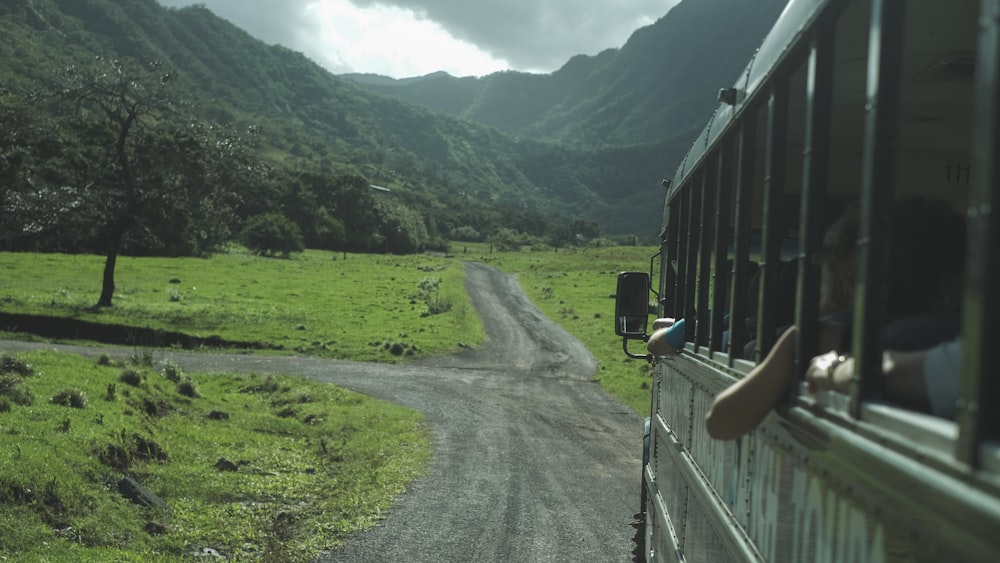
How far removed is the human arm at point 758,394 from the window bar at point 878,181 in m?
0.61

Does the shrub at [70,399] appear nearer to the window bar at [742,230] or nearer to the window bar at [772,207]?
the window bar at [742,230]

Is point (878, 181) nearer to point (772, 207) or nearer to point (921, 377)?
point (921, 377)

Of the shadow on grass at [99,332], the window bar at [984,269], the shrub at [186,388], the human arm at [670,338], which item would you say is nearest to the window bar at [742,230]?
the human arm at [670,338]

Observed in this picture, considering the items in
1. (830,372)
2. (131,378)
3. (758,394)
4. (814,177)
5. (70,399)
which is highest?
(814,177)

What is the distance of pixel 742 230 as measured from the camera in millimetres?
3510

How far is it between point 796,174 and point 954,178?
81 cm

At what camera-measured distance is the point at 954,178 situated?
13.9 feet

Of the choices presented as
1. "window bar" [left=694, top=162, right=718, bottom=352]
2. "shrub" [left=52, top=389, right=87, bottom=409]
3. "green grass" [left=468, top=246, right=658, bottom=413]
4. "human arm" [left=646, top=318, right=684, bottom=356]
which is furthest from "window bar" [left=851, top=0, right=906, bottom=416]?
"green grass" [left=468, top=246, right=658, bottom=413]

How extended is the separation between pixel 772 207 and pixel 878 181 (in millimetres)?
1162

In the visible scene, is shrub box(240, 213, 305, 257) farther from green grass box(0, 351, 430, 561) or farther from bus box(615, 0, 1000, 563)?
bus box(615, 0, 1000, 563)

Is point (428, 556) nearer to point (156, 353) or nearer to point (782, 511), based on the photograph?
point (782, 511)

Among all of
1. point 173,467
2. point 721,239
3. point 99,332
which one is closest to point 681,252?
point 721,239

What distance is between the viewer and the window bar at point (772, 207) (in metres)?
3.01

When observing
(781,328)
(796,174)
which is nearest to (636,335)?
(796,174)
